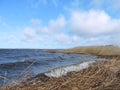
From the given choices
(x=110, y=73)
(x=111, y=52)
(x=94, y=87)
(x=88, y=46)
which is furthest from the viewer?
(x=88, y=46)

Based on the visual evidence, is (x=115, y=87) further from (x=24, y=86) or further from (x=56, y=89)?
(x=24, y=86)

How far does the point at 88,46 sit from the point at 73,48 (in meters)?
6.13

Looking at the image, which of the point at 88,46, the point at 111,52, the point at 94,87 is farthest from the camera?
the point at 88,46

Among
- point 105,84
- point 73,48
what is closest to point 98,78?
point 105,84

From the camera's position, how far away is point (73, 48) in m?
58.1

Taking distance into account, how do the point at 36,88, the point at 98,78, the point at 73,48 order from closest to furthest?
1. the point at 36,88
2. the point at 98,78
3. the point at 73,48

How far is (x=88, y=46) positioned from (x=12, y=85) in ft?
154

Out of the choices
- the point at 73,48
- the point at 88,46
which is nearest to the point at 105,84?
the point at 88,46

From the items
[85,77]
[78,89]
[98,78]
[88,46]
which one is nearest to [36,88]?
[78,89]

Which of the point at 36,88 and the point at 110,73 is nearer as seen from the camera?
the point at 36,88

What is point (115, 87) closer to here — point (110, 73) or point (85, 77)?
point (85, 77)

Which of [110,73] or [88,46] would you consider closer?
[110,73]

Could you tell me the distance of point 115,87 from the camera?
6.44 m

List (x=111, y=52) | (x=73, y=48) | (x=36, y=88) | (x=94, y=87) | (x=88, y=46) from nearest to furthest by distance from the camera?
(x=36, y=88) < (x=94, y=87) < (x=111, y=52) < (x=88, y=46) < (x=73, y=48)
